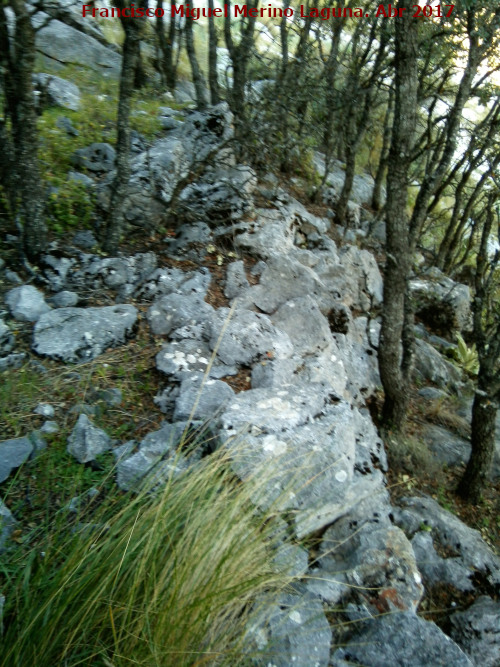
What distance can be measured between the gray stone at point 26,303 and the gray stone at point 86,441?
44.2 inches

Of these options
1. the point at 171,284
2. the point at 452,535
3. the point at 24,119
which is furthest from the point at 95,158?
the point at 452,535

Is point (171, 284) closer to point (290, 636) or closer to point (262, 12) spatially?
point (290, 636)

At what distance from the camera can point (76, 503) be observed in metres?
2.47

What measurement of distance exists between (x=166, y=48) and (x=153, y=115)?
3097 millimetres

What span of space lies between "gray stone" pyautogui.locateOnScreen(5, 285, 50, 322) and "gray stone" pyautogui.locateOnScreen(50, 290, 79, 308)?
107 mm

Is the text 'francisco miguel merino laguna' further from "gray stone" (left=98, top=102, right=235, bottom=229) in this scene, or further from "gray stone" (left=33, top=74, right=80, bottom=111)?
"gray stone" (left=98, top=102, right=235, bottom=229)

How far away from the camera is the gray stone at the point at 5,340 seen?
330cm

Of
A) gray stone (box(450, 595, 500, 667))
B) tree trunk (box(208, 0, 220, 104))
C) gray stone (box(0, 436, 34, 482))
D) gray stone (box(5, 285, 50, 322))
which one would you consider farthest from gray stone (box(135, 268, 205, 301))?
tree trunk (box(208, 0, 220, 104))

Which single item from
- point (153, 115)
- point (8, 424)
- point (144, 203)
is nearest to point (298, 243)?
point (144, 203)

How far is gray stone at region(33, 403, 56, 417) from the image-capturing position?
116 inches

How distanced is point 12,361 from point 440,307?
21.6 feet

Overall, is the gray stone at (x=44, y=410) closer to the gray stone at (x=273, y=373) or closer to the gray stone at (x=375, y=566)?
the gray stone at (x=273, y=373)

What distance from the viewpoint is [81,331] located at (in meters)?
3.59

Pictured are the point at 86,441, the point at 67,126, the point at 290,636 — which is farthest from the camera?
the point at 67,126
